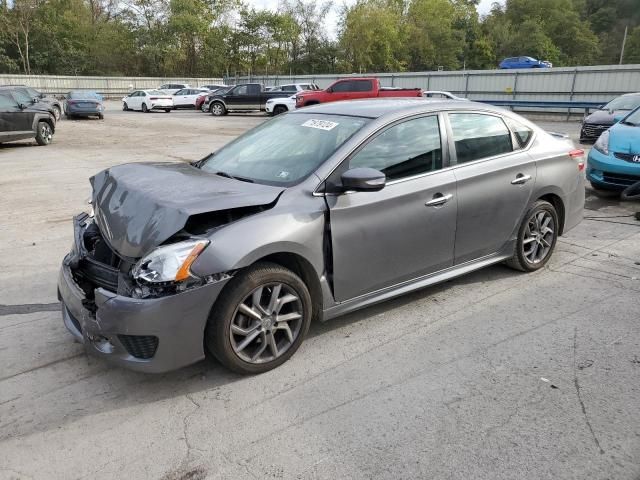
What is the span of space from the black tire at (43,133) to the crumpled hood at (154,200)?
1304 centimetres

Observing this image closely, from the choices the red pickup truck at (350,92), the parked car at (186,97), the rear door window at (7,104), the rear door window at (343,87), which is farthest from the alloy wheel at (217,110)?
the rear door window at (7,104)

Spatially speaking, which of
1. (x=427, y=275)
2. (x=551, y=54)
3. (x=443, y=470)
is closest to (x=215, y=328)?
(x=443, y=470)

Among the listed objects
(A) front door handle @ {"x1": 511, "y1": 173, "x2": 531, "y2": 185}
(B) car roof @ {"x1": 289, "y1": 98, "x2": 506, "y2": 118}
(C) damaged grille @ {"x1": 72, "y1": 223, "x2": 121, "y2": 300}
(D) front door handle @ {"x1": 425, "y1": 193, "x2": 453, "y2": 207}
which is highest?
(B) car roof @ {"x1": 289, "y1": 98, "x2": 506, "y2": 118}

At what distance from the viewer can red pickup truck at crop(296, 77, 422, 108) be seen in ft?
74.5

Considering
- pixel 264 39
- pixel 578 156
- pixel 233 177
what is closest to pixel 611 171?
pixel 578 156

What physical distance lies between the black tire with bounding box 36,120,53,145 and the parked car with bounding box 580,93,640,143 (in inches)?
610

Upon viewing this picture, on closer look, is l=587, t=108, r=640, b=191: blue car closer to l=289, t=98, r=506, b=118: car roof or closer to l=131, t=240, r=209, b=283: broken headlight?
l=289, t=98, r=506, b=118: car roof

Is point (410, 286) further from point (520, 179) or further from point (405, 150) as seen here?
point (520, 179)

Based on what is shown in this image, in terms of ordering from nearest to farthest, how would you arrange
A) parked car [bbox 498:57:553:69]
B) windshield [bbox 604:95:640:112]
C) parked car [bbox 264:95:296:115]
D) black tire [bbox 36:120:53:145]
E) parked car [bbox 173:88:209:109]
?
1. windshield [bbox 604:95:640:112]
2. black tire [bbox 36:120:53:145]
3. parked car [bbox 264:95:296:115]
4. parked car [bbox 173:88:209:109]
5. parked car [bbox 498:57:553:69]

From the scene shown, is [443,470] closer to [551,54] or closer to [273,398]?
[273,398]

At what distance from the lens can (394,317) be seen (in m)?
4.14

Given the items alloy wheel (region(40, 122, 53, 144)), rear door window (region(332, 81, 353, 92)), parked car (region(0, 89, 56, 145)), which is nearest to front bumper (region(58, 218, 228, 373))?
parked car (region(0, 89, 56, 145))

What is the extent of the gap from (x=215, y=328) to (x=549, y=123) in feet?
78.3

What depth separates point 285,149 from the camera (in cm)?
407
